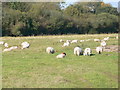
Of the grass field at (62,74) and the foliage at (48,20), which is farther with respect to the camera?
the foliage at (48,20)

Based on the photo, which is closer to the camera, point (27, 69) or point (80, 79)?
point (80, 79)

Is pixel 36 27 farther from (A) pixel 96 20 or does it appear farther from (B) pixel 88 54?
(B) pixel 88 54

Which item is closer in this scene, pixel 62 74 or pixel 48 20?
pixel 62 74

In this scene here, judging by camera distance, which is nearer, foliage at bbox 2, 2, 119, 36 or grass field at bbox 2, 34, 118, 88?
grass field at bbox 2, 34, 118, 88

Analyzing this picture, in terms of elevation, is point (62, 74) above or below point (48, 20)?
above

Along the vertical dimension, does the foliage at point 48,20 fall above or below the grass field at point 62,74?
below

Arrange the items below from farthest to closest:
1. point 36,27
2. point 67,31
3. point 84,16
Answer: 1. point 84,16
2. point 67,31
3. point 36,27

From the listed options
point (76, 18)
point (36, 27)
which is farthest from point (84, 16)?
point (36, 27)

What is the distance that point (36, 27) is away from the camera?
49.0 m

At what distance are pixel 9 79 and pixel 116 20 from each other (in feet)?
158

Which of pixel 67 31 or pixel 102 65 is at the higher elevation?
pixel 102 65

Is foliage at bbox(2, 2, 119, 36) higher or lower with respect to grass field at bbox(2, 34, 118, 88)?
lower

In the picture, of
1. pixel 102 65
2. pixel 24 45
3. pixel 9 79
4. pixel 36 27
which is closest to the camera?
pixel 9 79

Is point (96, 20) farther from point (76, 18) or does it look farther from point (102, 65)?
point (102, 65)
